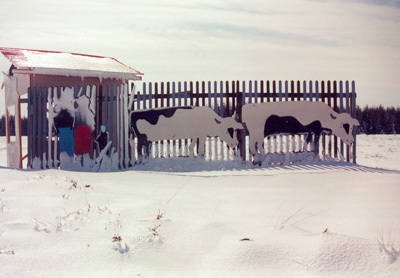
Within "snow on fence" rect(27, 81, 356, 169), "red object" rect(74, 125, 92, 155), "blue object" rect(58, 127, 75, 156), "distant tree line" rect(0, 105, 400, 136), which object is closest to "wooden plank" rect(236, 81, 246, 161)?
"snow on fence" rect(27, 81, 356, 169)

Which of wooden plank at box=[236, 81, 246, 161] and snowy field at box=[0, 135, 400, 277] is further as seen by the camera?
wooden plank at box=[236, 81, 246, 161]

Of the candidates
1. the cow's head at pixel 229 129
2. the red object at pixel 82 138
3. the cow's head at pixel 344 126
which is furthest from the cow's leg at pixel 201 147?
the cow's head at pixel 344 126

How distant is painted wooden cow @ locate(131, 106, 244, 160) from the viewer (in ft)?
35.6

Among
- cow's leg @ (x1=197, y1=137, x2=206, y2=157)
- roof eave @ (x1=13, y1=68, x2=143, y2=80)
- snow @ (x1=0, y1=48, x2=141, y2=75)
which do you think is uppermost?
snow @ (x1=0, y1=48, x2=141, y2=75)

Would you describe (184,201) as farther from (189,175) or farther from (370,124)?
Answer: (370,124)

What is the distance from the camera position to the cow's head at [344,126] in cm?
1112

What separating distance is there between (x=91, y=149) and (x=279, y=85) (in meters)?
5.26

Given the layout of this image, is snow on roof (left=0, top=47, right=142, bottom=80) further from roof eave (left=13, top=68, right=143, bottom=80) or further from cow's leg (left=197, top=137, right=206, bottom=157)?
cow's leg (left=197, top=137, right=206, bottom=157)

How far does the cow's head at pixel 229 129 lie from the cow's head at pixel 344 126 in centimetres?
255

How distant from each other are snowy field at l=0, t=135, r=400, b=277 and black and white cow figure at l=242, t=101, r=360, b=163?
3.76 m

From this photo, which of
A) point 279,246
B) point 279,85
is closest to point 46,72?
point 279,85

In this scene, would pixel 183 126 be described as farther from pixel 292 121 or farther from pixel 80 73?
pixel 80 73

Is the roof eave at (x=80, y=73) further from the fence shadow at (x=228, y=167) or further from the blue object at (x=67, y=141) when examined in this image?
the fence shadow at (x=228, y=167)

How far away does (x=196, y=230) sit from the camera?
433cm
